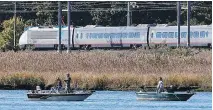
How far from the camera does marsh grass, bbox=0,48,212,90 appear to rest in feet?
168

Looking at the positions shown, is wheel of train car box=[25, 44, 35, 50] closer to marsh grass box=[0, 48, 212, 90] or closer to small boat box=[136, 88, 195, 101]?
marsh grass box=[0, 48, 212, 90]

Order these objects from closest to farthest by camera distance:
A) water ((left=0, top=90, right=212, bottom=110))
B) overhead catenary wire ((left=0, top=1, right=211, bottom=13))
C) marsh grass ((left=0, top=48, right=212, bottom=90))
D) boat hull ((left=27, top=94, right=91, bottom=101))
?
water ((left=0, top=90, right=212, bottom=110)) → boat hull ((left=27, top=94, right=91, bottom=101)) → marsh grass ((left=0, top=48, right=212, bottom=90)) → overhead catenary wire ((left=0, top=1, right=211, bottom=13))

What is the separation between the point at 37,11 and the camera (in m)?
92.5

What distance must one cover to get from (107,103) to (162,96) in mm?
2690

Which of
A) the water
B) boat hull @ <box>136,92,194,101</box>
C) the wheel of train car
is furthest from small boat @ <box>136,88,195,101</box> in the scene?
the wheel of train car

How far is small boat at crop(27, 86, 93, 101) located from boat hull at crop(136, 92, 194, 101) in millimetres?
2150

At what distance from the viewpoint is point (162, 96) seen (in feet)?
144

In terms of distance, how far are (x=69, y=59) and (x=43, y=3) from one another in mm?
33954

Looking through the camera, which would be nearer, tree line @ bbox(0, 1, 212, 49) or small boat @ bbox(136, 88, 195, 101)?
small boat @ bbox(136, 88, 195, 101)

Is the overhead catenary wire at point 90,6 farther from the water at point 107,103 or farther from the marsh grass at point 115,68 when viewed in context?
the water at point 107,103

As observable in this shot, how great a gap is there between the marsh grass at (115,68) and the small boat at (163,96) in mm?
5821

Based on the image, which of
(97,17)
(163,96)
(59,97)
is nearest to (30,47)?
(97,17)

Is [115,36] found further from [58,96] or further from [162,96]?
[162,96]

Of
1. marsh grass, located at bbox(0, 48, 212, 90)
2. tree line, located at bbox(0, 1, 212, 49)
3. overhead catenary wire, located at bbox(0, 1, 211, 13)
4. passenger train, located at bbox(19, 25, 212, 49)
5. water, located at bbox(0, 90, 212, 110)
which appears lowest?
water, located at bbox(0, 90, 212, 110)
